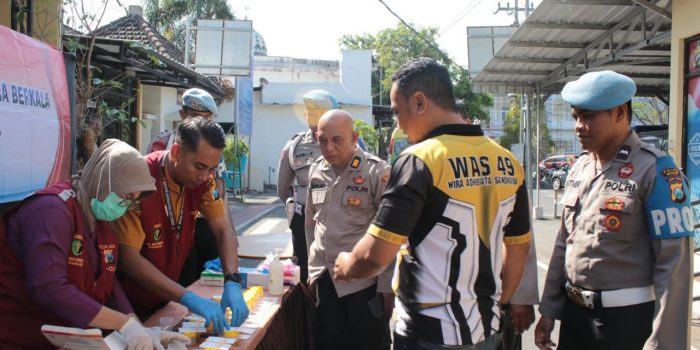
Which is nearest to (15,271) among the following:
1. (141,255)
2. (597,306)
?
(141,255)

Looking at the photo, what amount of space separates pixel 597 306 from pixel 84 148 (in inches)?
160

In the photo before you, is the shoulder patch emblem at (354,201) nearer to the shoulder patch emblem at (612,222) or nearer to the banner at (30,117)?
the shoulder patch emblem at (612,222)

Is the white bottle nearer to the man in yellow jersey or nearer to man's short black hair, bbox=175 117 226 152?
man's short black hair, bbox=175 117 226 152

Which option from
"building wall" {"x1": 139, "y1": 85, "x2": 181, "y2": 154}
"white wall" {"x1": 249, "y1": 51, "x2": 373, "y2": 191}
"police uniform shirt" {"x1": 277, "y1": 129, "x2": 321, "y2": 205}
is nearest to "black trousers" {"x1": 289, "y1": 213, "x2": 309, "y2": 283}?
"police uniform shirt" {"x1": 277, "y1": 129, "x2": 321, "y2": 205}

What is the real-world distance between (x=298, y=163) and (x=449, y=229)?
2.78 m

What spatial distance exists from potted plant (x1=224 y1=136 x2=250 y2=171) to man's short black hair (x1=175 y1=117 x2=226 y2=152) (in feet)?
42.0

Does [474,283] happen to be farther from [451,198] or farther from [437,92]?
[437,92]

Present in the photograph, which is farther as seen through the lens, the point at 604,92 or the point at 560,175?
the point at 560,175

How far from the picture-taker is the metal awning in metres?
6.85

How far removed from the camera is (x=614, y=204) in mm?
2262

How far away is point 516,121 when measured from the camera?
44.4 m

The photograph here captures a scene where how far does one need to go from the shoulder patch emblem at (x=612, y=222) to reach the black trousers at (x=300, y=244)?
215 cm

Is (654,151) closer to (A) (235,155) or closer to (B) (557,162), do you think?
(A) (235,155)

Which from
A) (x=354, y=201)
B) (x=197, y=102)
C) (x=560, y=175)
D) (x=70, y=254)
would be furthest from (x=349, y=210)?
(x=560, y=175)
